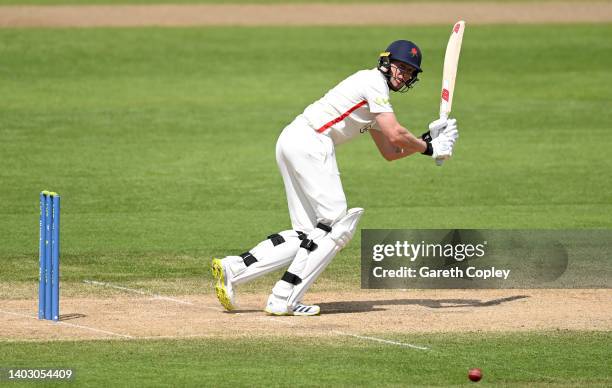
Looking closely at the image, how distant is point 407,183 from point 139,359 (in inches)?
333

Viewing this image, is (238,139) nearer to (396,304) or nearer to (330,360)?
(396,304)

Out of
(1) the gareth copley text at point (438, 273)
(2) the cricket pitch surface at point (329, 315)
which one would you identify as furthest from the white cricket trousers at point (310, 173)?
(1) the gareth copley text at point (438, 273)

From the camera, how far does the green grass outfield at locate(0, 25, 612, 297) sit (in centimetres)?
1382

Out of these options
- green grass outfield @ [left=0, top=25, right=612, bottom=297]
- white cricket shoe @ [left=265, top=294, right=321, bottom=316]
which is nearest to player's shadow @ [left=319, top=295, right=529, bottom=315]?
white cricket shoe @ [left=265, top=294, right=321, bottom=316]

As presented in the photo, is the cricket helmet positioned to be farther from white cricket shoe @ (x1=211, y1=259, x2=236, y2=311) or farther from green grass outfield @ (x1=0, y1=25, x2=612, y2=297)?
green grass outfield @ (x1=0, y1=25, x2=612, y2=297)

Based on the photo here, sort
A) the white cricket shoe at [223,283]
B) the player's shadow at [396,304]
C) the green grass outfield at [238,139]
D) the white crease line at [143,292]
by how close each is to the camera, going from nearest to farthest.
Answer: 1. the white cricket shoe at [223,283]
2. the player's shadow at [396,304]
3. the white crease line at [143,292]
4. the green grass outfield at [238,139]

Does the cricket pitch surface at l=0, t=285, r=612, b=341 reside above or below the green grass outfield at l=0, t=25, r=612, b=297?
below

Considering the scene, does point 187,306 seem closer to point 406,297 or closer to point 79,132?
point 406,297

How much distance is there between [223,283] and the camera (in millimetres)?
9836

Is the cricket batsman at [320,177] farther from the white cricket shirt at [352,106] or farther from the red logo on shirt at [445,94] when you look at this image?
the red logo on shirt at [445,94]

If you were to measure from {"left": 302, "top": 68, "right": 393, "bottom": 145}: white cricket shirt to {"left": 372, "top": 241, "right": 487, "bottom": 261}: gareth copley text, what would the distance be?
66.1 inches

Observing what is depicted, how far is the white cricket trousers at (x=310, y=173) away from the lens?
9711 millimetres

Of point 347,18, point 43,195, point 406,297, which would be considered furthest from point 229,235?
point 347,18

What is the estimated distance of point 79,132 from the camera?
1902 cm
